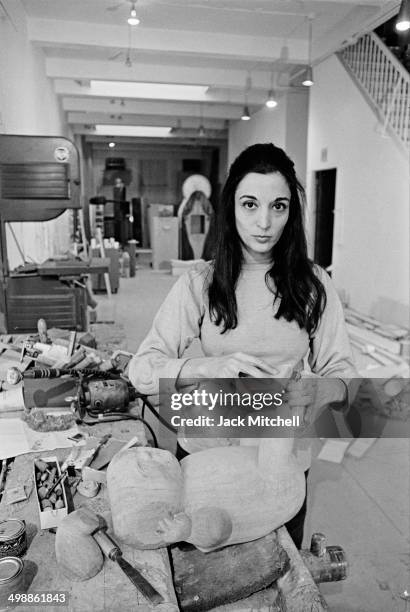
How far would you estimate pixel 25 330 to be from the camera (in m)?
3.14

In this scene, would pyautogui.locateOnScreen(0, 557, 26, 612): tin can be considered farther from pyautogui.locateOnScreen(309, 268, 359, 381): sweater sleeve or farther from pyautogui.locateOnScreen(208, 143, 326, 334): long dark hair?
pyautogui.locateOnScreen(309, 268, 359, 381): sweater sleeve

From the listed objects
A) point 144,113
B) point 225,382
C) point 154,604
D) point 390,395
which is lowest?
point 390,395

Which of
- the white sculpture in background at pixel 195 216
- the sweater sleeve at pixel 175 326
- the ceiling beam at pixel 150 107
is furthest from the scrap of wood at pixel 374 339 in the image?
the white sculpture in background at pixel 195 216

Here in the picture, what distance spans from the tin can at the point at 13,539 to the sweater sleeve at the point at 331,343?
797mm

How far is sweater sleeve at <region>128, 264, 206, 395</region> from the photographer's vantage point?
127 centimetres

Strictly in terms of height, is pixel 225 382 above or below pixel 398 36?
Result: below

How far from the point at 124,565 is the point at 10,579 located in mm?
225

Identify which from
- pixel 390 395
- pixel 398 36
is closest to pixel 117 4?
pixel 398 36

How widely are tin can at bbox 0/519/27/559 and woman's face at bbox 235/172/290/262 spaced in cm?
85

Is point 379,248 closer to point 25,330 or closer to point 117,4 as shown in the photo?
point 117,4

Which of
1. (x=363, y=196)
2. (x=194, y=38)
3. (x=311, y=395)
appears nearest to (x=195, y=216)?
(x=194, y=38)

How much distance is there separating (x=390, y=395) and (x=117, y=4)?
501 centimetres

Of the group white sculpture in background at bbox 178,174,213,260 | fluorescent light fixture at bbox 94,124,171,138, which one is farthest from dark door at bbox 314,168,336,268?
fluorescent light fixture at bbox 94,124,171,138

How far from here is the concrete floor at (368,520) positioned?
6.84 feet
